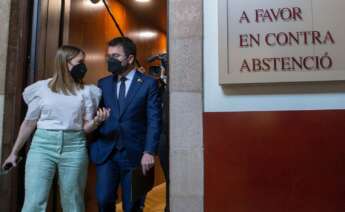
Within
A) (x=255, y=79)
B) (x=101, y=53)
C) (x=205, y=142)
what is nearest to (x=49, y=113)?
(x=205, y=142)

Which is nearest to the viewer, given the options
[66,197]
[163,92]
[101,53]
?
[66,197]

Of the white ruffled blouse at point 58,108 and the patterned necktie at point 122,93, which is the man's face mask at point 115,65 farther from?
the white ruffled blouse at point 58,108

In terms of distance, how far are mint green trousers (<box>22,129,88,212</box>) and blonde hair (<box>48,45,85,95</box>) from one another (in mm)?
296

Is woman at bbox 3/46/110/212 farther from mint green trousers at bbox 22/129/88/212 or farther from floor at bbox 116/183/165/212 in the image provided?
floor at bbox 116/183/165/212

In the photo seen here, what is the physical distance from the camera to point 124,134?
8.77 feet

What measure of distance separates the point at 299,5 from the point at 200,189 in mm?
1502

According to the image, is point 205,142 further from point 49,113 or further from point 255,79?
point 49,113

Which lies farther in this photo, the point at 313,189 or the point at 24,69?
the point at 24,69

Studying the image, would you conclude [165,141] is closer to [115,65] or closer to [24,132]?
[115,65]

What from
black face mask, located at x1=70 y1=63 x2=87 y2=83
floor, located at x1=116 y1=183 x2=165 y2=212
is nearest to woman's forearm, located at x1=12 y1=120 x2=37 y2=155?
black face mask, located at x1=70 y1=63 x2=87 y2=83

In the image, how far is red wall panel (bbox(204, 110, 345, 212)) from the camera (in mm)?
2617

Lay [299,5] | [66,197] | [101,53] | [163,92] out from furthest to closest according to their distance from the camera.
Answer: [101,53]
[163,92]
[299,5]
[66,197]

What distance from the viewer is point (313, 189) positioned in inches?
104

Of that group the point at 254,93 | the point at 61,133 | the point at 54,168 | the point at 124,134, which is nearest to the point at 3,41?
the point at 61,133
